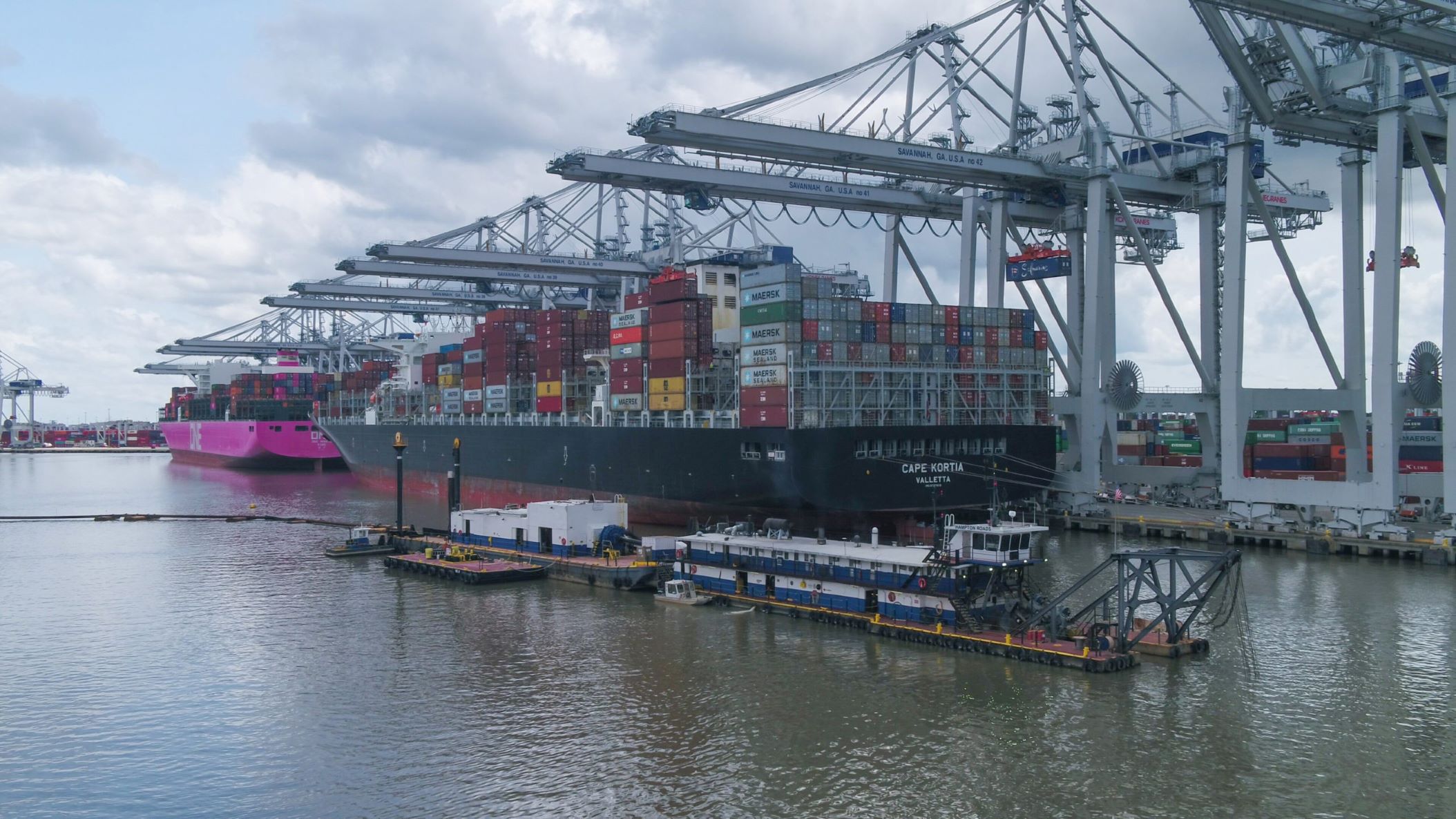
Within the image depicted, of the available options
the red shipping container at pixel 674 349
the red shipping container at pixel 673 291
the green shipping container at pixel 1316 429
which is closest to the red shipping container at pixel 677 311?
the red shipping container at pixel 673 291

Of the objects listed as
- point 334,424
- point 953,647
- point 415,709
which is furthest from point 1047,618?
point 334,424

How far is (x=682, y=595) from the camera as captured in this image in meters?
33.8

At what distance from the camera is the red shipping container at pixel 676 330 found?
1953 inches

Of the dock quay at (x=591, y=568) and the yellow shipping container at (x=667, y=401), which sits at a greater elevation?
the yellow shipping container at (x=667, y=401)

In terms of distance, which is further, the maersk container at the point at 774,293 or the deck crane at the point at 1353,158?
the maersk container at the point at 774,293

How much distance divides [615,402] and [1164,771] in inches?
1505

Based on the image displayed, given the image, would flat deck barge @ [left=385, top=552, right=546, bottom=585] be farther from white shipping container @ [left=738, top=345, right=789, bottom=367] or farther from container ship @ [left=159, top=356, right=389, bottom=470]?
container ship @ [left=159, top=356, right=389, bottom=470]

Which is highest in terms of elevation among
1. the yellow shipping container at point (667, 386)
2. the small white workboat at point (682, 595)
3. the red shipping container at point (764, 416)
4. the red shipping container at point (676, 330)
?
the red shipping container at point (676, 330)

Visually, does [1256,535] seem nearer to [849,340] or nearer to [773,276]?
[849,340]

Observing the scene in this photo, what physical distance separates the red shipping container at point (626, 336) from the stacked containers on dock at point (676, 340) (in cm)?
83

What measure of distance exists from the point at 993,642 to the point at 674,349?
1069 inches

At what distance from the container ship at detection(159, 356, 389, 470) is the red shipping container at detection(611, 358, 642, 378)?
5422 centimetres

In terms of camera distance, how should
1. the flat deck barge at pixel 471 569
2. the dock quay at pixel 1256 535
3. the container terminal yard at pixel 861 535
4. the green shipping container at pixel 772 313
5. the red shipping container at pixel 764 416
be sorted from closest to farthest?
the container terminal yard at pixel 861 535, the flat deck barge at pixel 471 569, the dock quay at pixel 1256 535, the red shipping container at pixel 764 416, the green shipping container at pixel 772 313

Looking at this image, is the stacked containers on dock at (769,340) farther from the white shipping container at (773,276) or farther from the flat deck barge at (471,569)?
Answer: the flat deck barge at (471,569)
